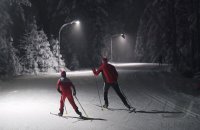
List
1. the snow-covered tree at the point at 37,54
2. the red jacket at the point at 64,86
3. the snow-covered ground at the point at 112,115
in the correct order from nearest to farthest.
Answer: the snow-covered ground at the point at 112,115, the red jacket at the point at 64,86, the snow-covered tree at the point at 37,54

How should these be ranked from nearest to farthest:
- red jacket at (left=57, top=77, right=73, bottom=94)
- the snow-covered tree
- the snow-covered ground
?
1. the snow-covered ground
2. red jacket at (left=57, top=77, right=73, bottom=94)
3. the snow-covered tree

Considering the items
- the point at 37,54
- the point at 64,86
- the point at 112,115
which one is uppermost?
the point at 37,54

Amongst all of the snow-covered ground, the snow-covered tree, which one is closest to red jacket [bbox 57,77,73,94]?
the snow-covered ground

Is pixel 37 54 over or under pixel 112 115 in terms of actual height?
over

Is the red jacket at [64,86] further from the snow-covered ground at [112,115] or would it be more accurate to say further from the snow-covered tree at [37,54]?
the snow-covered tree at [37,54]

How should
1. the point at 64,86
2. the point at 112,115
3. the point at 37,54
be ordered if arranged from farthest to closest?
the point at 37,54 < the point at 112,115 < the point at 64,86

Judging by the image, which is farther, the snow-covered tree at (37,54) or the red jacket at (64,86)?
the snow-covered tree at (37,54)

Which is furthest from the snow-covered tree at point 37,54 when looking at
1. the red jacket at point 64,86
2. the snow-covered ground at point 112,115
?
the red jacket at point 64,86

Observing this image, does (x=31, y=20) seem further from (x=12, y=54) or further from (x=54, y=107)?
(x=54, y=107)

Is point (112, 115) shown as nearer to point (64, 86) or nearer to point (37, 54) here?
point (64, 86)

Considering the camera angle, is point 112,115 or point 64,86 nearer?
point 64,86

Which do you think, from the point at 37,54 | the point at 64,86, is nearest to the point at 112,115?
the point at 64,86

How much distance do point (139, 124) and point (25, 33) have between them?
33.6 meters

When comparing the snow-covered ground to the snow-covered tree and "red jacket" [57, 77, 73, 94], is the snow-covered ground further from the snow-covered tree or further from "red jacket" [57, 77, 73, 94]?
the snow-covered tree
